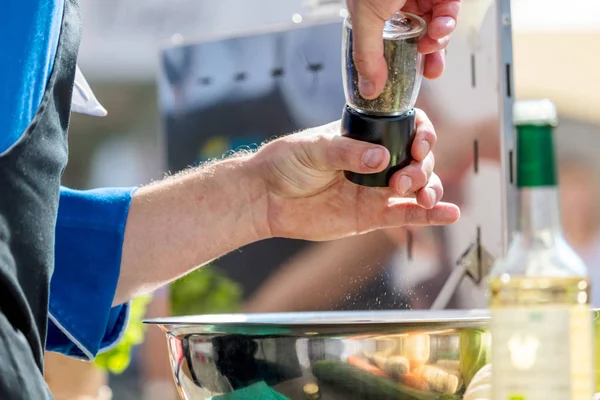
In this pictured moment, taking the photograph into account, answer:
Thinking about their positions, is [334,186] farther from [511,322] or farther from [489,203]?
[489,203]

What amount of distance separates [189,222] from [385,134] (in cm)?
36

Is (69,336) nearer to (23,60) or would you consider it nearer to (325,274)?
(23,60)

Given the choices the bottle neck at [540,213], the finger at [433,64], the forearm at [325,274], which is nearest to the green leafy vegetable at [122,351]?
the forearm at [325,274]

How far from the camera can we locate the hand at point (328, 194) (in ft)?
2.96

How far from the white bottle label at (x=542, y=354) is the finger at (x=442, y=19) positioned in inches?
17.1

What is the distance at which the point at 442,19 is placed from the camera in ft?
2.84

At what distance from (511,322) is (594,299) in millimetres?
1514

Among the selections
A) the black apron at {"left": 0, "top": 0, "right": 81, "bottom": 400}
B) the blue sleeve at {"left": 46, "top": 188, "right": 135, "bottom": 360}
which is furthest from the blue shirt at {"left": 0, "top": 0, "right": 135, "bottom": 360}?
the black apron at {"left": 0, "top": 0, "right": 81, "bottom": 400}

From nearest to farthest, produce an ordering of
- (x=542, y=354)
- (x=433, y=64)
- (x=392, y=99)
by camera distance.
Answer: (x=542, y=354)
(x=392, y=99)
(x=433, y=64)

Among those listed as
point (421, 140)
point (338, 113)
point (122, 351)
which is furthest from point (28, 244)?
point (338, 113)

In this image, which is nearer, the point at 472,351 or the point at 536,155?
the point at 536,155

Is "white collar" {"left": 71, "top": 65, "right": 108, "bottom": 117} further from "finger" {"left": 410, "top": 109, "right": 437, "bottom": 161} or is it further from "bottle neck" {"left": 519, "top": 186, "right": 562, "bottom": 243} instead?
"bottle neck" {"left": 519, "top": 186, "right": 562, "bottom": 243}

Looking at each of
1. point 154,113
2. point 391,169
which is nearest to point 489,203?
point 391,169

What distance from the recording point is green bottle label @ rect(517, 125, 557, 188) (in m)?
0.46
